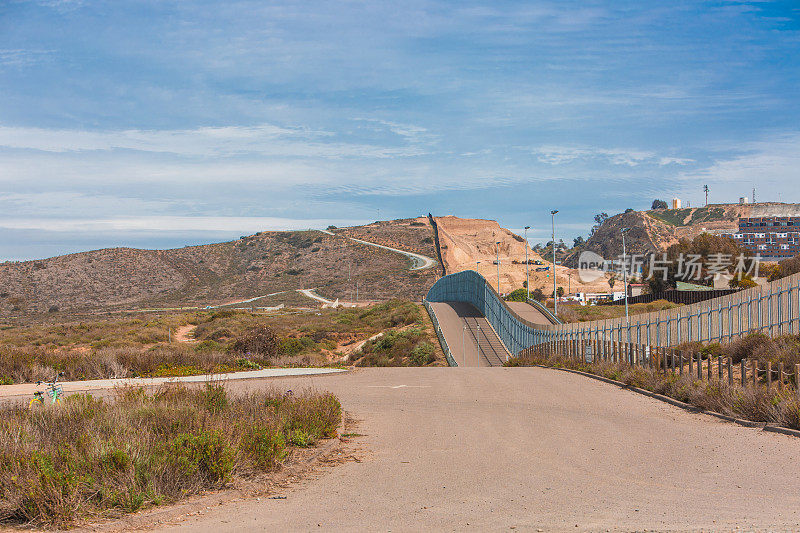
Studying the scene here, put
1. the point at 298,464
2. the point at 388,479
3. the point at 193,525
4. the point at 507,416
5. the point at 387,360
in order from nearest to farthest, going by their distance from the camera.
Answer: the point at 193,525 → the point at 388,479 → the point at 298,464 → the point at 507,416 → the point at 387,360

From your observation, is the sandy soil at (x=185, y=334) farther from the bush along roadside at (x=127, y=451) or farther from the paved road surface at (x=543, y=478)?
the bush along roadside at (x=127, y=451)

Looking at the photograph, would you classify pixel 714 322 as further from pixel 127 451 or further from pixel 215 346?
pixel 215 346

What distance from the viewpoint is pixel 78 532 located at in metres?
6.41

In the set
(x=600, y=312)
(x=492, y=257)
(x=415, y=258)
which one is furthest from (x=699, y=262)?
(x=492, y=257)

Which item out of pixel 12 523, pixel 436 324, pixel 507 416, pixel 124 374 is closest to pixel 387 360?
pixel 436 324

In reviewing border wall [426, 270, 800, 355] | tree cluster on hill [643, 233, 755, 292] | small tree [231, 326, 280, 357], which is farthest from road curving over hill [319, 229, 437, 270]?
border wall [426, 270, 800, 355]

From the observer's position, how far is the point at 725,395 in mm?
14516

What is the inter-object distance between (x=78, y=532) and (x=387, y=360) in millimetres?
43367

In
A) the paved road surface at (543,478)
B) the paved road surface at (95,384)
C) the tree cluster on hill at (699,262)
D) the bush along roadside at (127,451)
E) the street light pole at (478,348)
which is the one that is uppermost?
the tree cluster on hill at (699,262)

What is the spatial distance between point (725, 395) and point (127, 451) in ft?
38.4

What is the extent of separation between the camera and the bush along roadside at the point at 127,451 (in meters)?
6.81

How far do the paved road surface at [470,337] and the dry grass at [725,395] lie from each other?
2648cm

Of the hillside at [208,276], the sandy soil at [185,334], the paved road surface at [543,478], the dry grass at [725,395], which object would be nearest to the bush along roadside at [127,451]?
the paved road surface at [543,478]

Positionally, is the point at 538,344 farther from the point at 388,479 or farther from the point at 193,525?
the point at 193,525
